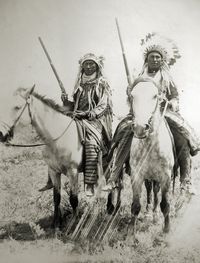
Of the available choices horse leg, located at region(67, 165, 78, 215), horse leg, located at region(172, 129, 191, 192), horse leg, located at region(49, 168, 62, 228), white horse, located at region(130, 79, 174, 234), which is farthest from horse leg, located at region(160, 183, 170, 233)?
horse leg, located at region(49, 168, 62, 228)

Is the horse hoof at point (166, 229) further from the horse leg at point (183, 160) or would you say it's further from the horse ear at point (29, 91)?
the horse ear at point (29, 91)

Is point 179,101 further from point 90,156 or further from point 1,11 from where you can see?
point 1,11

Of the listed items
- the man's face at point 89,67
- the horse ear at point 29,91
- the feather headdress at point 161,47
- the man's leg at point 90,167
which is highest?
the feather headdress at point 161,47

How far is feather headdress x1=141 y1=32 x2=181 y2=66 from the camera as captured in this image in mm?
3027

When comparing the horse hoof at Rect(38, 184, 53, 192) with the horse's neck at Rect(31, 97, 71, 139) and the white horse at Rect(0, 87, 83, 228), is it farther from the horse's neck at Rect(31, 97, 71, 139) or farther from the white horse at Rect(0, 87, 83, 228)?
the horse's neck at Rect(31, 97, 71, 139)

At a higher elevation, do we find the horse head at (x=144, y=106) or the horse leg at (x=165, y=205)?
the horse head at (x=144, y=106)

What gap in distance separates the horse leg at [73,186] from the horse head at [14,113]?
46cm

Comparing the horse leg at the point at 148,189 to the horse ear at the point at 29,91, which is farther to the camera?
the horse ear at the point at 29,91

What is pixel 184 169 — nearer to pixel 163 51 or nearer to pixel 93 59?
pixel 163 51

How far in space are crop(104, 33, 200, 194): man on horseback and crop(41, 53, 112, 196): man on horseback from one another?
9 centimetres

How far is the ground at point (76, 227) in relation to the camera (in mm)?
2889

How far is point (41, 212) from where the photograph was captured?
9.77 ft

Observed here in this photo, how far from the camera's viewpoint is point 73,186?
9.74ft

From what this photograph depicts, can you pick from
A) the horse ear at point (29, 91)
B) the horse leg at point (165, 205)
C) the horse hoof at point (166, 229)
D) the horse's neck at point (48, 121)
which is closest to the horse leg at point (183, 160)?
the horse leg at point (165, 205)
